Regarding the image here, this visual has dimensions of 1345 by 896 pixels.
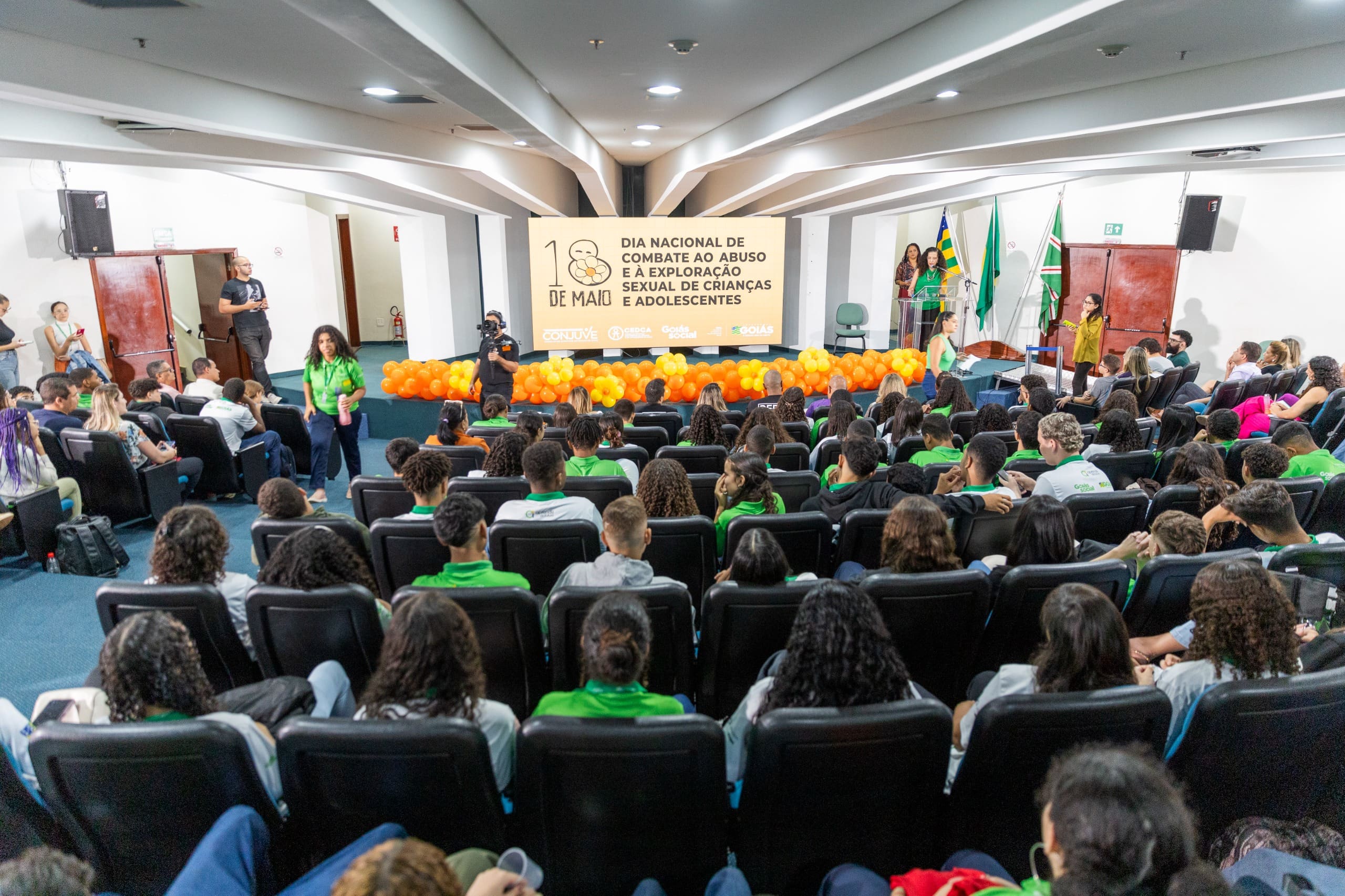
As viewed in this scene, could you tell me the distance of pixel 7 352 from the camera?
8.07 m

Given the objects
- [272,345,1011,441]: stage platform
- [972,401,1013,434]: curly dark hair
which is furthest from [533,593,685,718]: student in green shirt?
[272,345,1011,441]: stage platform

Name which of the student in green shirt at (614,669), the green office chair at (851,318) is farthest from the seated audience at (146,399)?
the green office chair at (851,318)

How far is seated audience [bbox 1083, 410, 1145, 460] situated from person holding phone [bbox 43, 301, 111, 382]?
30.9 ft

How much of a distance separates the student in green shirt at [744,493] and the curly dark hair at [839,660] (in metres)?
1.46

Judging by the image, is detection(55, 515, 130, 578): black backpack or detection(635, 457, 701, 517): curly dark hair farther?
detection(55, 515, 130, 578): black backpack

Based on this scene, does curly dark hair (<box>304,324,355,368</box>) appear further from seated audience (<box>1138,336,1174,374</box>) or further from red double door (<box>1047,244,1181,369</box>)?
red double door (<box>1047,244,1181,369</box>)

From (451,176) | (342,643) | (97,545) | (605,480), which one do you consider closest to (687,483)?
(605,480)

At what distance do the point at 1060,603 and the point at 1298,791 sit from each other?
31.7 inches

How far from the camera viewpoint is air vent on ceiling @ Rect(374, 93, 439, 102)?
545 centimetres

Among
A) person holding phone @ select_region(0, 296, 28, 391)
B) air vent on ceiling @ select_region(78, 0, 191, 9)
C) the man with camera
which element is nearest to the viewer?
air vent on ceiling @ select_region(78, 0, 191, 9)

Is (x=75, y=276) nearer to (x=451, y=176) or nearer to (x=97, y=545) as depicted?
(x=451, y=176)

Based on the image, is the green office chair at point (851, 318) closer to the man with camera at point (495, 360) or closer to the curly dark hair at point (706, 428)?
the man with camera at point (495, 360)

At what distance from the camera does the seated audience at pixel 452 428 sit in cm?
523

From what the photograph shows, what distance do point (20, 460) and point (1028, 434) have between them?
5.77m
